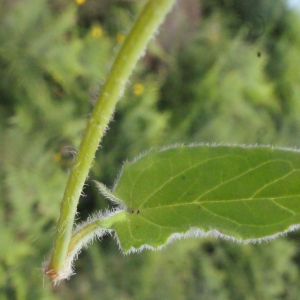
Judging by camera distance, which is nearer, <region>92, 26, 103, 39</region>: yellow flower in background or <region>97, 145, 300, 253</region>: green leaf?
<region>97, 145, 300, 253</region>: green leaf

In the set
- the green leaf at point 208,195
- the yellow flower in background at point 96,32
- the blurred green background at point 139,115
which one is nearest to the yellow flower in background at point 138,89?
the blurred green background at point 139,115

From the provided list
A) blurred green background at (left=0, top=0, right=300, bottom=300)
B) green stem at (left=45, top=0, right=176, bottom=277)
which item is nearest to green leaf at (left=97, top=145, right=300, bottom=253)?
green stem at (left=45, top=0, right=176, bottom=277)

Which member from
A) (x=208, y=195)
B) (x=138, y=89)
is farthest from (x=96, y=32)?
(x=208, y=195)

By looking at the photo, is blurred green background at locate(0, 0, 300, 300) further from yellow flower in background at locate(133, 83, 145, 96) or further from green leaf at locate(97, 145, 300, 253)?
green leaf at locate(97, 145, 300, 253)

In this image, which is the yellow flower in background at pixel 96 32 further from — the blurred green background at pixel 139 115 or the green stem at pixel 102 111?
the green stem at pixel 102 111

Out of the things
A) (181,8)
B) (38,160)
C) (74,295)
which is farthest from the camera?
(181,8)

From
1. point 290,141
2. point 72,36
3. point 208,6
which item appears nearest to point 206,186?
point 72,36

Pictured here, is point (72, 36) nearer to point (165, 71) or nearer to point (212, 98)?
point (165, 71)
